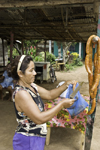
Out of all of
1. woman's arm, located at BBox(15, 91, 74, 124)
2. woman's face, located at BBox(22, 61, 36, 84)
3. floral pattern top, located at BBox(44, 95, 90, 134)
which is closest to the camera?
woman's arm, located at BBox(15, 91, 74, 124)

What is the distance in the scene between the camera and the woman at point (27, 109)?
1311mm

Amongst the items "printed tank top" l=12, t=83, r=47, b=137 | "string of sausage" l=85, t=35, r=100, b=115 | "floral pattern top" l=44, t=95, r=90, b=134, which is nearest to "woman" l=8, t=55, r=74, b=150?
"printed tank top" l=12, t=83, r=47, b=137

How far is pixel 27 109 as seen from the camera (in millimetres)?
1303

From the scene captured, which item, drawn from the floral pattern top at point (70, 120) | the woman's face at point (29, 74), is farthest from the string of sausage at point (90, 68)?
the floral pattern top at point (70, 120)

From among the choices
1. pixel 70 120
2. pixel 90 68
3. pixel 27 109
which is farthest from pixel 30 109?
pixel 70 120

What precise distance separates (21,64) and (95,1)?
6.37 feet

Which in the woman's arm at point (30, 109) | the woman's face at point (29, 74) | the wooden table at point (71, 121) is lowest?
the wooden table at point (71, 121)

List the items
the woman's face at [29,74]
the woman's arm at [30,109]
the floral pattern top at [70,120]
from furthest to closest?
1. the floral pattern top at [70,120]
2. the woman's face at [29,74]
3. the woman's arm at [30,109]

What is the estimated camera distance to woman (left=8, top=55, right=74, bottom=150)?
4.30 feet

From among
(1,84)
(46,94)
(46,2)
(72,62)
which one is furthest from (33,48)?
(46,94)

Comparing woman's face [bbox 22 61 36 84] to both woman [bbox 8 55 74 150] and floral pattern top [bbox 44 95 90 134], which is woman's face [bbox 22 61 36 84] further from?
floral pattern top [bbox 44 95 90 134]

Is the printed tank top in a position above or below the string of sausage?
below

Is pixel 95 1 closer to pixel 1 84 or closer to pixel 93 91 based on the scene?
pixel 93 91

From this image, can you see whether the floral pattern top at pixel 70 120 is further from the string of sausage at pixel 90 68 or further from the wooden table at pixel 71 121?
the string of sausage at pixel 90 68
